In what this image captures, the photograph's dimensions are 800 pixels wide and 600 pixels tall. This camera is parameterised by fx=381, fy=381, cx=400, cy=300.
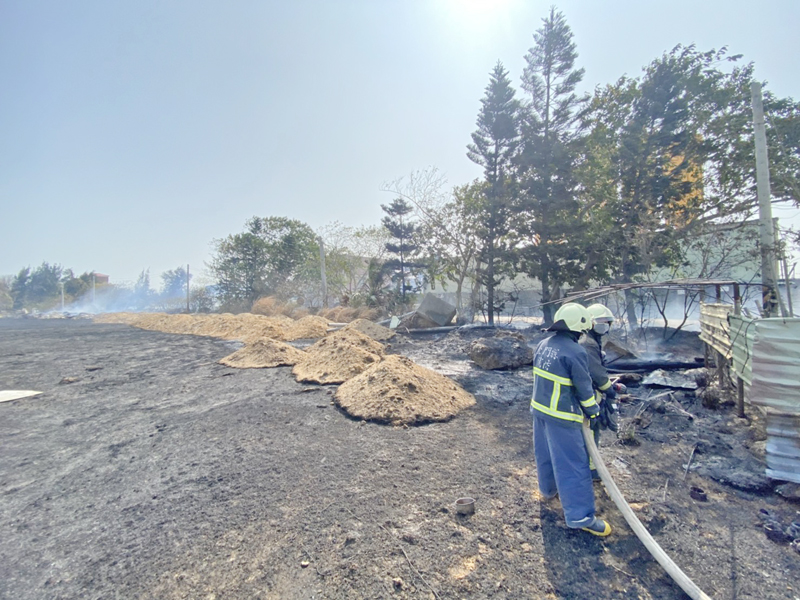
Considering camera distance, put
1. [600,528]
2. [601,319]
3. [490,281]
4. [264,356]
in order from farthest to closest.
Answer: [490,281]
[264,356]
[601,319]
[600,528]

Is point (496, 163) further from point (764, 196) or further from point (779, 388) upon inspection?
point (779, 388)

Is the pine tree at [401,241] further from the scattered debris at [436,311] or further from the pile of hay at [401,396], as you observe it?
the pile of hay at [401,396]

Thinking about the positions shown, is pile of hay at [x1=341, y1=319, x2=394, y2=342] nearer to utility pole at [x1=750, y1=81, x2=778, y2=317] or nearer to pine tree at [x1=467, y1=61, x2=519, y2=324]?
pine tree at [x1=467, y1=61, x2=519, y2=324]

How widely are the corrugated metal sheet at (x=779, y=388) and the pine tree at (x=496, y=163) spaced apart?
555 inches

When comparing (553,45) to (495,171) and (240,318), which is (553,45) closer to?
(495,171)

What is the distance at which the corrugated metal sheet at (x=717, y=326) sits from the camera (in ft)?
16.4

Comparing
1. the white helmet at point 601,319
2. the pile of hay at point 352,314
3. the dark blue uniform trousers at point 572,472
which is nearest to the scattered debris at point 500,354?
the white helmet at point 601,319

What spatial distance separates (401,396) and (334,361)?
3.10 meters

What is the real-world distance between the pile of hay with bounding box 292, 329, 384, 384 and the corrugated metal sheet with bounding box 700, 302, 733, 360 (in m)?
5.67

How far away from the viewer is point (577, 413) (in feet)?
8.77

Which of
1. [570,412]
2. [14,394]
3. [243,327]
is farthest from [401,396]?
[243,327]

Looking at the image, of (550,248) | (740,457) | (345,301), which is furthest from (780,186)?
(345,301)

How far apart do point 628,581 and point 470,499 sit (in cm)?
110

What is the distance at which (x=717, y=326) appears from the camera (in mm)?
5465
